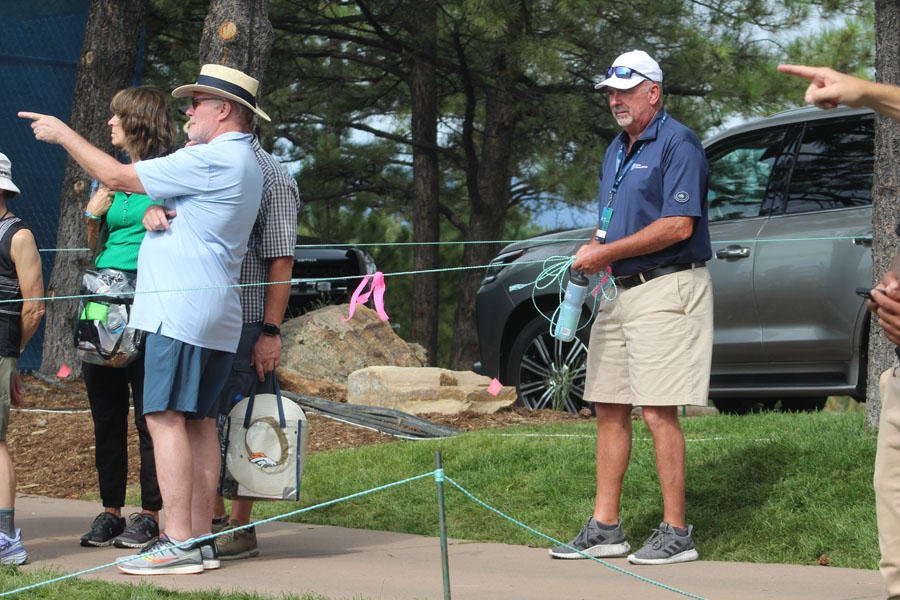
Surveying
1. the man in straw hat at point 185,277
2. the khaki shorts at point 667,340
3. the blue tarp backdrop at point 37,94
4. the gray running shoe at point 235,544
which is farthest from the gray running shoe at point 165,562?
→ the blue tarp backdrop at point 37,94

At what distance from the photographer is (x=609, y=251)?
4816 mm

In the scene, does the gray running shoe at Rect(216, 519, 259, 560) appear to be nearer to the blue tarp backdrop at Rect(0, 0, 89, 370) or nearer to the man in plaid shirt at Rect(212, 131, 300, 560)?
the man in plaid shirt at Rect(212, 131, 300, 560)

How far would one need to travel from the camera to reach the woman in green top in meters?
5.04

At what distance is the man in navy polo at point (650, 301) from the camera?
4.79 meters

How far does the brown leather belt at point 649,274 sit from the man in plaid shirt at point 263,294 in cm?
142

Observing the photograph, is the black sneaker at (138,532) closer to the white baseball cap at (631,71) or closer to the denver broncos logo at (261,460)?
the denver broncos logo at (261,460)

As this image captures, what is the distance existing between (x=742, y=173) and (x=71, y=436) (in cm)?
494

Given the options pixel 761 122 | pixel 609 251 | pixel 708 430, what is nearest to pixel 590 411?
pixel 708 430

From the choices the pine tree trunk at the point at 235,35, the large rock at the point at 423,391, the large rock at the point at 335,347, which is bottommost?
the large rock at the point at 423,391

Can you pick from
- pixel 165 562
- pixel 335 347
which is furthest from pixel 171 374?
pixel 335 347

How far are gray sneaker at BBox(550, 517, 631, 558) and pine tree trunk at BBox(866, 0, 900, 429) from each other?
184cm

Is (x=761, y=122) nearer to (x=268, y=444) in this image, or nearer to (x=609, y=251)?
(x=609, y=251)

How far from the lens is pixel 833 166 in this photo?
295 inches

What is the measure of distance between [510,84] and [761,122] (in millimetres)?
7682
